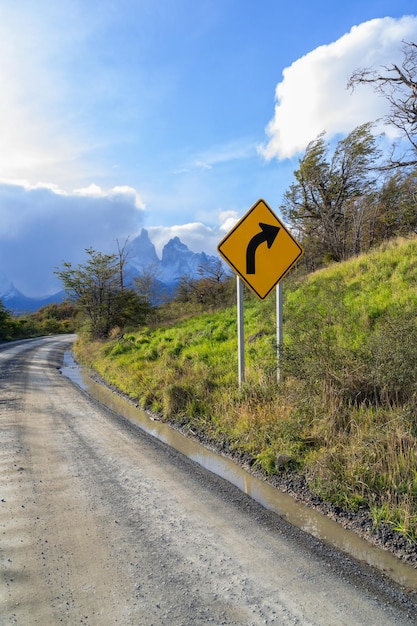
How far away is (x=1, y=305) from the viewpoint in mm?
38750

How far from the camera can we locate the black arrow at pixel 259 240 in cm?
623

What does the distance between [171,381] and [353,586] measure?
5.92 m

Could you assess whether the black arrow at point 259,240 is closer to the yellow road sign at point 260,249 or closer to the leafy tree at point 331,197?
the yellow road sign at point 260,249

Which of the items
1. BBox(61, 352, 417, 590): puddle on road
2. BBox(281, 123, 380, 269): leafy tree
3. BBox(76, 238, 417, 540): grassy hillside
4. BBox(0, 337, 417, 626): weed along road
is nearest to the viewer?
BBox(0, 337, 417, 626): weed along road

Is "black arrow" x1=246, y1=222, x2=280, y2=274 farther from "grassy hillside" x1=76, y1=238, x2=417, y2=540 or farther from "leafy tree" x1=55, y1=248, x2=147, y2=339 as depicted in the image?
"leafy tree" x1=55, y1=248, x2=147, y2=339

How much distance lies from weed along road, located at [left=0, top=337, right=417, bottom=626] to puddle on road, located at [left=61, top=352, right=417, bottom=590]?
0.42ft

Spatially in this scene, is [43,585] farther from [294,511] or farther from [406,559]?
[406,559]

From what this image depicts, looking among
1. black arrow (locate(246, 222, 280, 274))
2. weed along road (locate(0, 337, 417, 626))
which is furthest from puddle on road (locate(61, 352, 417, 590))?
black arrow (locate(246, 222, 280, 274))

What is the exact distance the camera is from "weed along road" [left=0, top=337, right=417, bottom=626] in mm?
2334

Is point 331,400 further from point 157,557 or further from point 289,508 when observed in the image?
point 157,557

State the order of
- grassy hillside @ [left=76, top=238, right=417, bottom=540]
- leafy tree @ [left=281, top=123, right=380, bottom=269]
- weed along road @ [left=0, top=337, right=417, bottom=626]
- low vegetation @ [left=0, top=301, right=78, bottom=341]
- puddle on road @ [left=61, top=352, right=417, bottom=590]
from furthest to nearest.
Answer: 1. low vegetation @ [left=0, top=301, right=78, bottom=341]
2. leafy tree @ [left=281, top=123, right=380, bottom=269]
3. grassy hillside @ [left=76, top=238, right=417, bottom=540]
4. puddle on road @ [left=61, top=352, right=417, bottom=590]
5. weed along road @ [left=0, top=337, right=417, bottom=626]

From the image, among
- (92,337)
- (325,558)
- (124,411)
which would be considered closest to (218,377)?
(124,411)

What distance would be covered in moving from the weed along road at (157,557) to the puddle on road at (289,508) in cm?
13

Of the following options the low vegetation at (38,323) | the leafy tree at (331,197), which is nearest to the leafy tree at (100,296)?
the low vegetation at (38,323)
